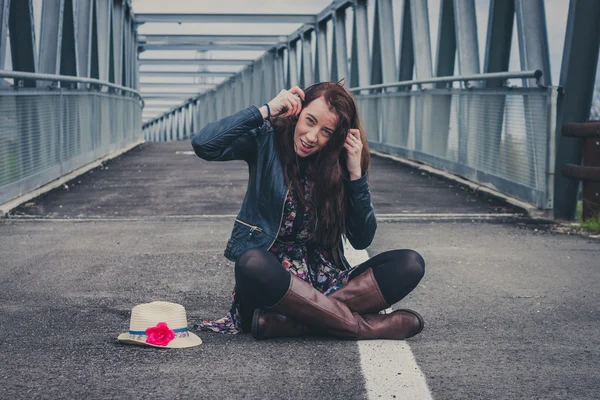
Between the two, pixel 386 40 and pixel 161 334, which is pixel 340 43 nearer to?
pixel 386 40

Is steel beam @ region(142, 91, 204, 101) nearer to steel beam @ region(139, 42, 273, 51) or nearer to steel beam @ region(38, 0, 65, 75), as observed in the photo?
steel beam @ region(139, 42, 273, 51)

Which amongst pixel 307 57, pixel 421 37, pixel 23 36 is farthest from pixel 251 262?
pixel 307 57

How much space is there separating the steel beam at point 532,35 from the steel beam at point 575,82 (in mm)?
1179

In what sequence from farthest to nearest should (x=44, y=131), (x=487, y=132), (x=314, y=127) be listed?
(x=44, y=131) → (x=487, y=132) → (x=314, y=127)

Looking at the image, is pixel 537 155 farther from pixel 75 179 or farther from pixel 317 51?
pixel 317 51

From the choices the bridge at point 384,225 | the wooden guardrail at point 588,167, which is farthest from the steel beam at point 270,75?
the wooden guardrail at point 588,167

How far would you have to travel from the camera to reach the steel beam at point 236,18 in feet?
112

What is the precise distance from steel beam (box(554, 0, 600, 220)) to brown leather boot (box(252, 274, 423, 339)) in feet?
16.7

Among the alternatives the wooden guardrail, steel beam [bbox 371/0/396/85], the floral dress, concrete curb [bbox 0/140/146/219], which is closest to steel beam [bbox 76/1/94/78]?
concrete curb [bbox 0/140/146/219]

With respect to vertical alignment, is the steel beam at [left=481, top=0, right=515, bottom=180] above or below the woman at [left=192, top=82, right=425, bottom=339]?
above

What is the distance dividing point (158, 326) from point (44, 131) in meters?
7.52

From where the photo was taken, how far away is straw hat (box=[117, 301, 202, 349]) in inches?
166

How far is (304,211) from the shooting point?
14.6ft

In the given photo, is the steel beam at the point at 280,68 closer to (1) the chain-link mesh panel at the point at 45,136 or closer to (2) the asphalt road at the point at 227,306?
(1) the chain-link mesh panel at the point at 45,136
